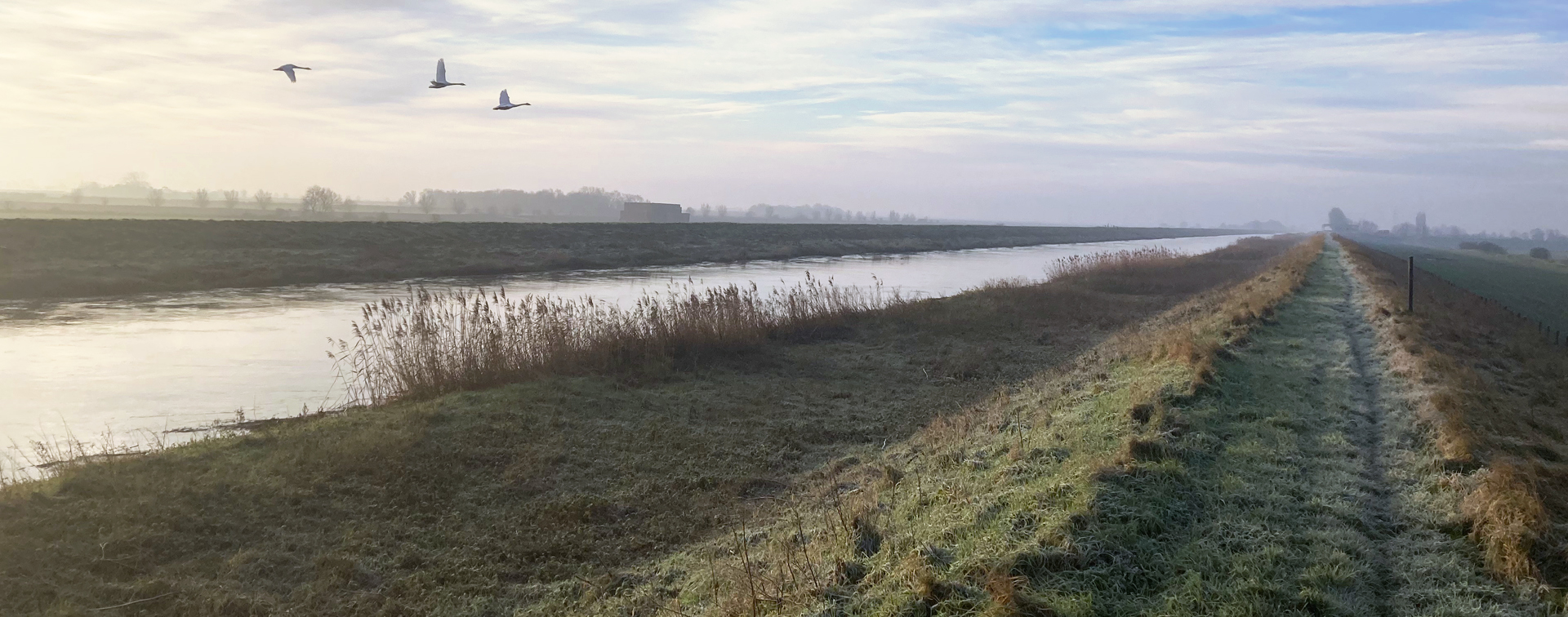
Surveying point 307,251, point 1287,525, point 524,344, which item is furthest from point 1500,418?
point 307,251

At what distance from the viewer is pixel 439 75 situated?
47.0 feet

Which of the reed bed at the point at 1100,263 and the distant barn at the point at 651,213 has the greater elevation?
the distant barn at the point at 651,213

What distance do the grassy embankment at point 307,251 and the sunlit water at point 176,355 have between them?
271 centimetres

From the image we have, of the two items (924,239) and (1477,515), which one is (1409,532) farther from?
(924,239)

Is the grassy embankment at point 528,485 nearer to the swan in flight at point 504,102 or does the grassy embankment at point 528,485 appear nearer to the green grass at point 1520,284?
the swan in flight at point 504,102

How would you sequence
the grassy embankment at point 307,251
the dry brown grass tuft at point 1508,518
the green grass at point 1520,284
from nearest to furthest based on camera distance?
the dry brown grass tuft at point 1508,518, the green grass at point 1520,284, the grassy embankment at point 307,251

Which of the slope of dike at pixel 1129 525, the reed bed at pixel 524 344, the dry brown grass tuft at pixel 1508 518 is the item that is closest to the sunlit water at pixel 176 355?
the reed bed at pixel 524 344

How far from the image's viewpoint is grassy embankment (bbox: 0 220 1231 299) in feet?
104

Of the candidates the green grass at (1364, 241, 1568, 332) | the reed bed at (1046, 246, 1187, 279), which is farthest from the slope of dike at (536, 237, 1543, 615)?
the reed bed at (1046, 246, 1187, 279)

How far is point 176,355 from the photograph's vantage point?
18203 mm

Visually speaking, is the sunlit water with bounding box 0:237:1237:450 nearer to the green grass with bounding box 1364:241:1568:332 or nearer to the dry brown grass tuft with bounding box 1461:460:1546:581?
the dry brown grass tuft with bounding box 1461:460:1546:581

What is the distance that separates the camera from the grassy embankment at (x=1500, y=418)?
19.1 ft

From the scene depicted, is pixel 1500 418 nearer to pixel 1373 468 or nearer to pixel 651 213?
pixel 1373 468

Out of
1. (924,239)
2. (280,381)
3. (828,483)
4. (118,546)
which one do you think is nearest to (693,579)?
(828,483)
